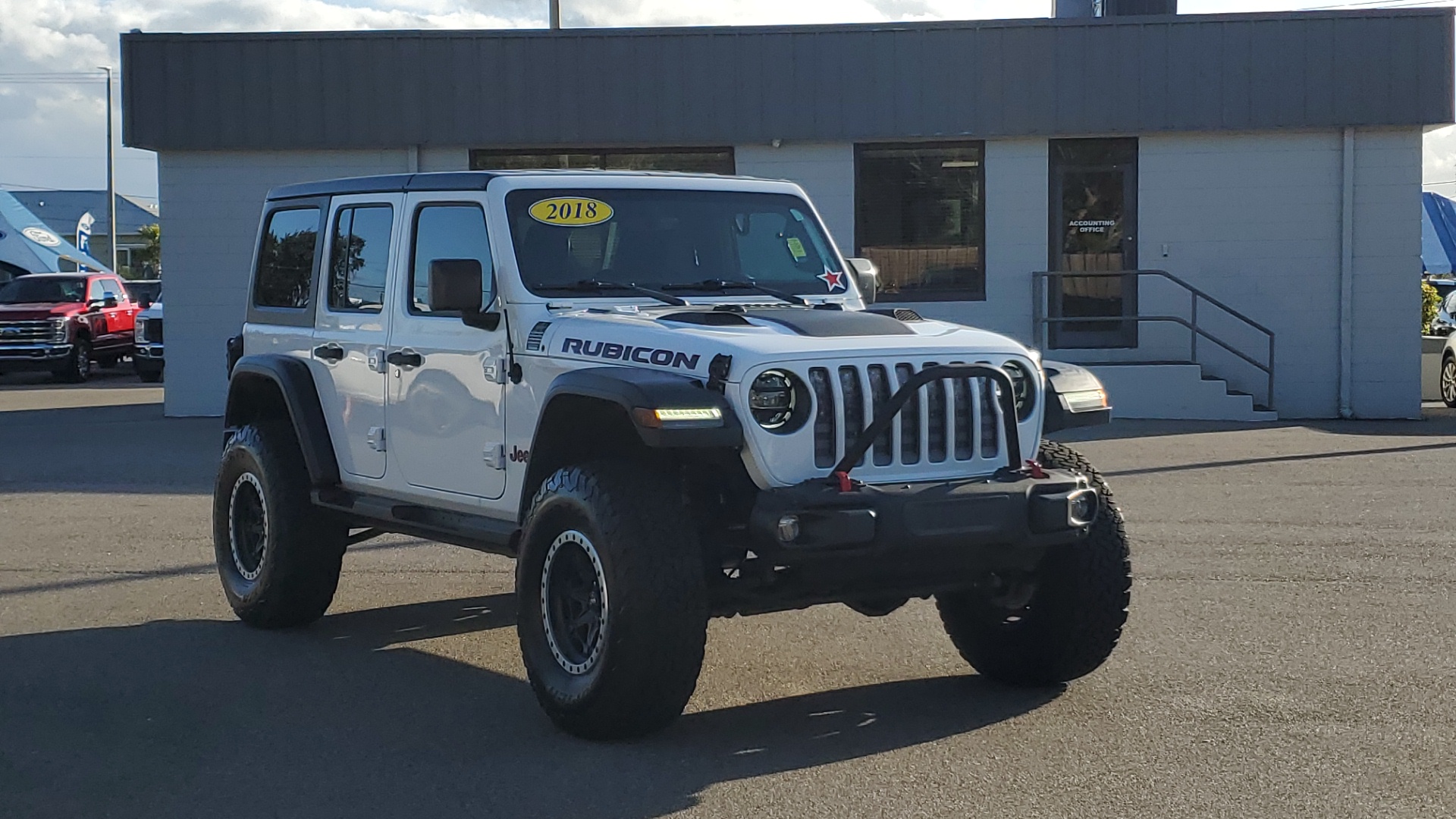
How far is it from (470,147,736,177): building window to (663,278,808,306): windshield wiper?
540 inches

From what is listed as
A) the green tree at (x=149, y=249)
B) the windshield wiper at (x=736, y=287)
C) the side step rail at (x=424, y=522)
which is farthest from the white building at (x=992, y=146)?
the green tree at (x=149, y=249)

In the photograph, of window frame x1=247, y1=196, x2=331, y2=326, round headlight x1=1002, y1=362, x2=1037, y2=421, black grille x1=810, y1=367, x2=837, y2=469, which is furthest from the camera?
window frame x1=247, y1=196, x2=331, y2=326

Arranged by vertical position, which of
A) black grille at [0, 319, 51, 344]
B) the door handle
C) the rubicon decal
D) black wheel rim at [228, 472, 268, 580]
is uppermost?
the rubicon decal

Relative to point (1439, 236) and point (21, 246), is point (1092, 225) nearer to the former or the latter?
point (1439, 236)

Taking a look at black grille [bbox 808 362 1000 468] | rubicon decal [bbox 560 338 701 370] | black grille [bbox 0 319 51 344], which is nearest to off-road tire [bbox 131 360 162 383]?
black grille [bbox 0 319 51 344]

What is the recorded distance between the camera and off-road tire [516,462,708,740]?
5680mm

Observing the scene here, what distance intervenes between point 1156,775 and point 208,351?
17.6 metres

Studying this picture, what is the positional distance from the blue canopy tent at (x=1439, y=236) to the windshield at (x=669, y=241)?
3737 centimetres

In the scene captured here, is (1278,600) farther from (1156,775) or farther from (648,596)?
(648,596)

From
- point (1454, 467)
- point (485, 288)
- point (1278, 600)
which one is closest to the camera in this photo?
point (485, 288)

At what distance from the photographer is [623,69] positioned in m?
20.6

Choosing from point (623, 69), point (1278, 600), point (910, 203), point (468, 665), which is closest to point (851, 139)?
point (910, 203)

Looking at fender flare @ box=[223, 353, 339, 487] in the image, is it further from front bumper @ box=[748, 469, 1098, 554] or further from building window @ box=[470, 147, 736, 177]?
building window @ box=[470, 147, 736, 177]

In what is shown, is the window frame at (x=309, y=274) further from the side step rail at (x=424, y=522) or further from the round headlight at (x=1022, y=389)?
the round headlight at (x=1022, y=389)
